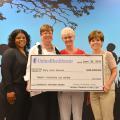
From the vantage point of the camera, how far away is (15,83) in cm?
302

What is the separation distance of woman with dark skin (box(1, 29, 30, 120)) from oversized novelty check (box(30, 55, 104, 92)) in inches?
5.4

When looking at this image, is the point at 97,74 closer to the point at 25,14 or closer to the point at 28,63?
the point at 28,63

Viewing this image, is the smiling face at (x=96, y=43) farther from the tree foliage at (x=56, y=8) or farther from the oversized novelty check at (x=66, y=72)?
the tree foliage at (x=56, y=8)

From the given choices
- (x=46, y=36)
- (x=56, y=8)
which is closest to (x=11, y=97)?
(x=46, y=36)

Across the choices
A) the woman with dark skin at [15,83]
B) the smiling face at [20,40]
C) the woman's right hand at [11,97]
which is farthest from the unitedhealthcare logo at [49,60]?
the woman's right hand at [11,97]

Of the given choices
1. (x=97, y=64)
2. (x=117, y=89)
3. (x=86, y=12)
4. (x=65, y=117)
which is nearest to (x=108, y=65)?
(x=97, y=64)

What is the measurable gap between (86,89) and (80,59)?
1.13ft

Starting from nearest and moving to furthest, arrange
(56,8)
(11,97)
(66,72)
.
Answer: (11,97) < (66,72) < (56,8)

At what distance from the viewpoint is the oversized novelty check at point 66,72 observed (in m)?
3.01

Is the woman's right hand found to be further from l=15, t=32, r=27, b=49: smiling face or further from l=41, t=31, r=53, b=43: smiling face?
l=41, t=31, r=53, b=43: smiling face

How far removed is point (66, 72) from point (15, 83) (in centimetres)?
59

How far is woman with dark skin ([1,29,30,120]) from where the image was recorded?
2.96 metres

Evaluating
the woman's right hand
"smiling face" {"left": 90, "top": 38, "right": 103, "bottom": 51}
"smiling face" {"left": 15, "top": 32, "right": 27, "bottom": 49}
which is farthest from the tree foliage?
the woman's right hand

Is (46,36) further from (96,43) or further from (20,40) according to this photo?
(96,43)
